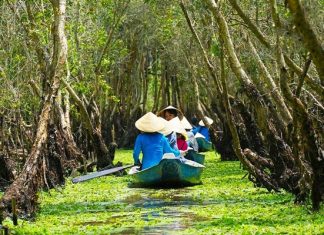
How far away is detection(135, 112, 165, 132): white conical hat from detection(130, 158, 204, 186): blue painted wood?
930mm

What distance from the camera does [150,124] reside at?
675 inches

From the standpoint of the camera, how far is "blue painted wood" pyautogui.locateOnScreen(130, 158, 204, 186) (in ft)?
52.7

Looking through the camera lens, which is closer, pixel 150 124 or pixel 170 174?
pixel 170 174

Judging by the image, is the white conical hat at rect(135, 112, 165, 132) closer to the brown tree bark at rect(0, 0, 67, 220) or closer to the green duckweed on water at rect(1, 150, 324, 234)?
the green duckweed on water at rect(1, 150, 324, 234)

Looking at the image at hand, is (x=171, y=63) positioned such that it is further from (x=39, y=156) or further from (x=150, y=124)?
(x=39, y=156)

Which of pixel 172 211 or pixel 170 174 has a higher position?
pixel 170 174

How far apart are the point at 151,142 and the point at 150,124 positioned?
37 centimetres

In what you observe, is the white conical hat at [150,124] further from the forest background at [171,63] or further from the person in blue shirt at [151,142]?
the forest background at [171,63]

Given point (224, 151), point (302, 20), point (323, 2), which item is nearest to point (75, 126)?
point (224, 151)

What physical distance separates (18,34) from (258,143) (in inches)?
262

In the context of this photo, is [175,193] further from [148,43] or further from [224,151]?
[148,43]

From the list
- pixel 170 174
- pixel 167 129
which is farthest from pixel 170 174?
pixel 167 129

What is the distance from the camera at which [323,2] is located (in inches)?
665

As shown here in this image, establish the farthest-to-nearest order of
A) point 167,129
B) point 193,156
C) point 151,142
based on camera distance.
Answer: point 193,156 → point 167,129 → point 151,142
